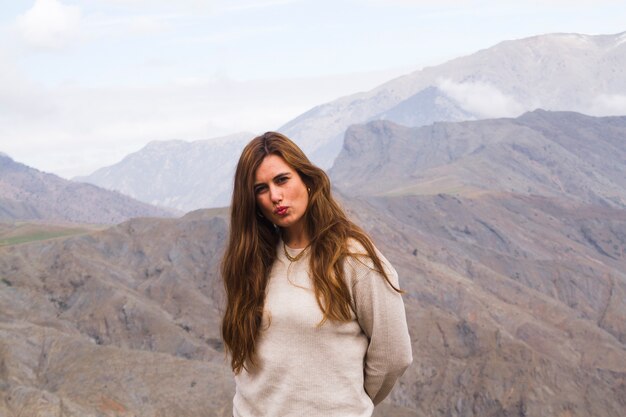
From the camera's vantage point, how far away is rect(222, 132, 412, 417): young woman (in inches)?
144

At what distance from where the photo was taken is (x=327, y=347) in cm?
371

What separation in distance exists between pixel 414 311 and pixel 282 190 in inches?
2074

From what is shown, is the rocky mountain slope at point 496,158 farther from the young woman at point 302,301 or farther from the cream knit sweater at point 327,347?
the cream knit sweater at point 327,347

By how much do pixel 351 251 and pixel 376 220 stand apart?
77.6 meters

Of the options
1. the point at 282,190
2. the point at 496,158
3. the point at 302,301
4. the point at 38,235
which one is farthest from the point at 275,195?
the point at 496,158

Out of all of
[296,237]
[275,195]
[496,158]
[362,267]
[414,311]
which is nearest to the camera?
[362,267]

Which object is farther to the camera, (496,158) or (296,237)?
(496,158)

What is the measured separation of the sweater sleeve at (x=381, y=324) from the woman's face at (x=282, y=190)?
0.45 m

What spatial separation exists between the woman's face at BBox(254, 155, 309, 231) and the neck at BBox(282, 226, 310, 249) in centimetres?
6

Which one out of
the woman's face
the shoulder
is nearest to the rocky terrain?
the woman's face

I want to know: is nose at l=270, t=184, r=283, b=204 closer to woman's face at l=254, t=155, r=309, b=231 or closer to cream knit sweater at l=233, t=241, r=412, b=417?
woman's face at l=254, t=155, r=309, b=231

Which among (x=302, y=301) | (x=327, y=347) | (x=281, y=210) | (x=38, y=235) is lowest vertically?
(x=38, y=235)

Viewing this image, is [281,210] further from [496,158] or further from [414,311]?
[496,158]

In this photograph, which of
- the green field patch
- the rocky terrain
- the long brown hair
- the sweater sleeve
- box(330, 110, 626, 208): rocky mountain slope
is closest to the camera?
the sweater sleeve
